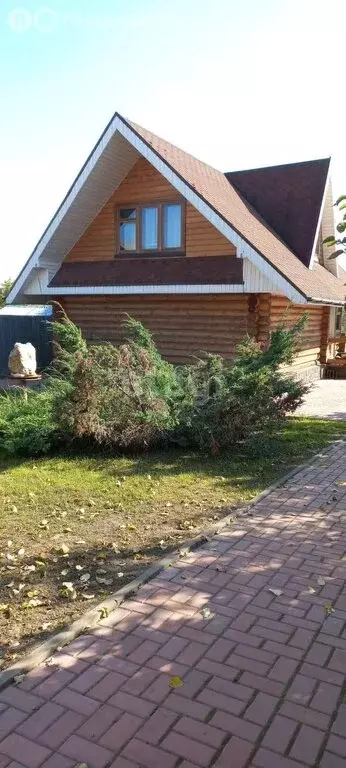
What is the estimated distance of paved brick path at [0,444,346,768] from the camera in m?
2.45

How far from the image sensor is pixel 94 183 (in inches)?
546

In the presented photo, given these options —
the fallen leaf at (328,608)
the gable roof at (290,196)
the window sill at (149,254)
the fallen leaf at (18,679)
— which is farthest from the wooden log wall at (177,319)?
the fallen leaf at (18,679)

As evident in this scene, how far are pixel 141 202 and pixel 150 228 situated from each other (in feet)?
2.37

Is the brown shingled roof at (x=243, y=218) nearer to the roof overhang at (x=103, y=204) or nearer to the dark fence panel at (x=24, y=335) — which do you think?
the roof overhang at (x=103, y=204)

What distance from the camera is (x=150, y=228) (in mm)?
14430

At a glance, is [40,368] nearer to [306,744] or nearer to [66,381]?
[66,381]

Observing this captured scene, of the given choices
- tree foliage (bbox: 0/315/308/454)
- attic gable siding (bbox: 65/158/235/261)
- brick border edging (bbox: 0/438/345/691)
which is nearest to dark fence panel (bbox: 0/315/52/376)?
attic gable siding (bbox: 65/158/235/261)

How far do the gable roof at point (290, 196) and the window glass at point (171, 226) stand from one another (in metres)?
3.51

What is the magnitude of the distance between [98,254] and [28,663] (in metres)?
13.2

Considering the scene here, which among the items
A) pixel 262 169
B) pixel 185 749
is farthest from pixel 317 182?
pixel 185 749

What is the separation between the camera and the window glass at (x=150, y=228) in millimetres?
14320

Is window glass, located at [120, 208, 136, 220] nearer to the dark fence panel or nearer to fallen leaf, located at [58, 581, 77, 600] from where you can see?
the dark fence panel

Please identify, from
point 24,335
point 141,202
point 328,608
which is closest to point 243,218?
point 141,202

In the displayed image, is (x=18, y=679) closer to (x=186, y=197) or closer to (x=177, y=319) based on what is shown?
(x=186, y=197)
